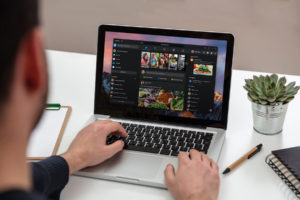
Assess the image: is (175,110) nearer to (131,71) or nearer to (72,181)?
(131,71)

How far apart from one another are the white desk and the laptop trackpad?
0.03m

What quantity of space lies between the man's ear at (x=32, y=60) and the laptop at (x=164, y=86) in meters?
0.67

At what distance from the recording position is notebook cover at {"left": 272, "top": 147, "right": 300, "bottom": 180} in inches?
40.5

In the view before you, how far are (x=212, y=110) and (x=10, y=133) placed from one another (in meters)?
0.84

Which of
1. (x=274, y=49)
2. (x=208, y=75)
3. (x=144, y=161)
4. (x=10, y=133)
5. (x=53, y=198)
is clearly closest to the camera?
(x=10, y=133)

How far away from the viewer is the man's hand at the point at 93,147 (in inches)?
42.0

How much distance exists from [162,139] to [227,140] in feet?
0.66

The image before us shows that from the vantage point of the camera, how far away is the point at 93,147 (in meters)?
1.10

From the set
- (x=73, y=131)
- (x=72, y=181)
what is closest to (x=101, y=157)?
(x=72, y=181)

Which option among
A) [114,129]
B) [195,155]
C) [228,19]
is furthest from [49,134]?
[228,19]

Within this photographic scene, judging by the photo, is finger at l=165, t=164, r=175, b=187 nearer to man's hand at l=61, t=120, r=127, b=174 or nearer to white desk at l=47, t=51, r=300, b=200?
white desk at l=47, t=51, r=300, b=200

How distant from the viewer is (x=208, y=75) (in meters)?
1.25

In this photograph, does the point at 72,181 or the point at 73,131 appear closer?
the point at 72,181

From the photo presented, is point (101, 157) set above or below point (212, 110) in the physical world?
below
